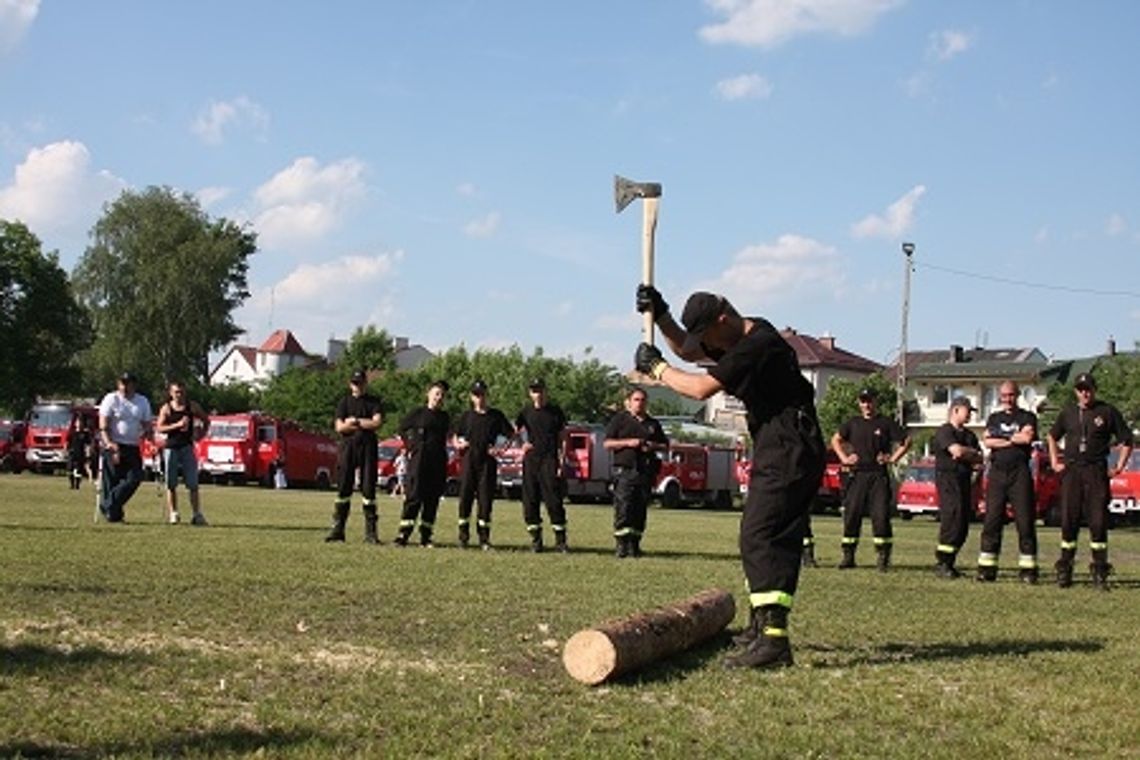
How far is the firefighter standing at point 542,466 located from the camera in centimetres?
1519

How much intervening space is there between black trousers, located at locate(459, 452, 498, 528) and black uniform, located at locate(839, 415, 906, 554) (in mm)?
3948

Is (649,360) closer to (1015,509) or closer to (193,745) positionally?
(193,745)

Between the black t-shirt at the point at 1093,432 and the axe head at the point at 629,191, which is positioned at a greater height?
the axe head at the point at 629,191

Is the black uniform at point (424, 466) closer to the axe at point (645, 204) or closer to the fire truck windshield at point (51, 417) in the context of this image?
the axe at point (645, 204)

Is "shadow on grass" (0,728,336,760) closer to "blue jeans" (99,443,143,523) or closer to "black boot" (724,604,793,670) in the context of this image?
"black boot" (724,604,793,670)

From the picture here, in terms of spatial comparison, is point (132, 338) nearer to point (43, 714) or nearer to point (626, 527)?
point (626, 527)

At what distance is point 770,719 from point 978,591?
7059mm

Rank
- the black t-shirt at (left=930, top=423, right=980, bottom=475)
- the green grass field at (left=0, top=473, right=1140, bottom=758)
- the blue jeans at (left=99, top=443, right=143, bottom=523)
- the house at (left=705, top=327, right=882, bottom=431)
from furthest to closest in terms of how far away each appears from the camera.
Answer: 1. the house at (left=705, top=327, right=882, bottom=431)
2. the blue jeans at (left=99, top=443, right=143, bottom=523)
3. the black t-shirt at (left=930, top=423, right=980, bottom=475)
4. the green grass field at (left=0, top=473, right=1140, bottom=758)

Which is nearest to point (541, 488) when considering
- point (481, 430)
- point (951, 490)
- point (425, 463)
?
point (481, 430)

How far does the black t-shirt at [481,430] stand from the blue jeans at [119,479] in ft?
15.0

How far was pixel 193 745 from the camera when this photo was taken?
4.91 metres

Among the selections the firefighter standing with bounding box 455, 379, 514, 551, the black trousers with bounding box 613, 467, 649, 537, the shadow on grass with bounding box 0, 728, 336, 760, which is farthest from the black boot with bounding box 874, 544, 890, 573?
the shadow on grass with bounding box 0, 728, 336, 760

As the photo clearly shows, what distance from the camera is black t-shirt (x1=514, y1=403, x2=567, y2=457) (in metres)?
15.3

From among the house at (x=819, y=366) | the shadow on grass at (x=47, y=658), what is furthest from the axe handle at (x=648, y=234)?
the house at (x=819, y=366)
